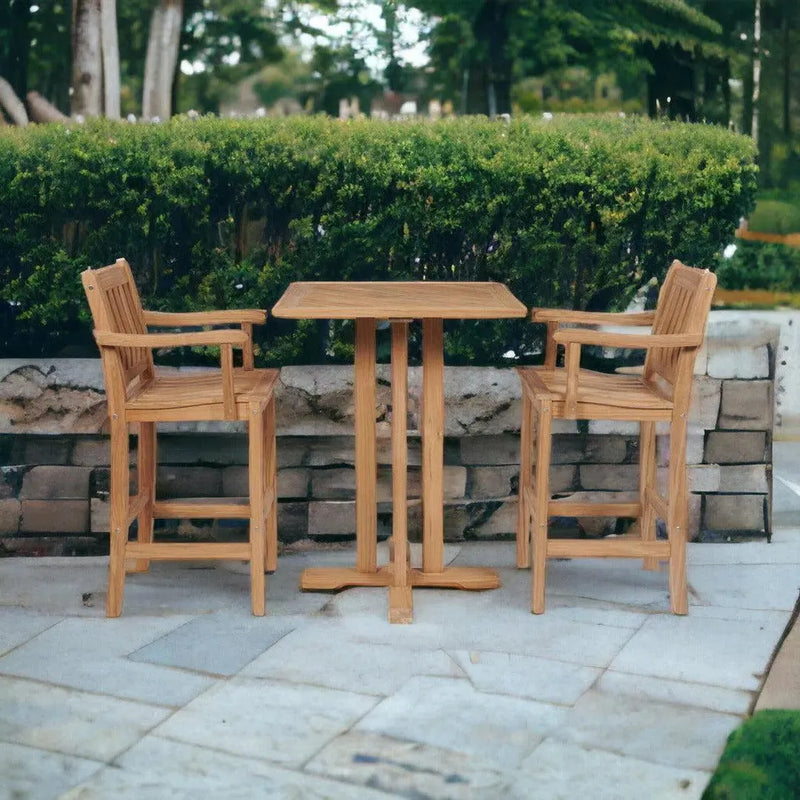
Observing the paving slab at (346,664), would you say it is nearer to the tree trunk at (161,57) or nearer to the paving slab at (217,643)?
the paving slab at (217,643)

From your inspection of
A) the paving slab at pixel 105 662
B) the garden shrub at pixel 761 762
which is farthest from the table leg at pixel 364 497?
the garden shrub at pixel 761 762

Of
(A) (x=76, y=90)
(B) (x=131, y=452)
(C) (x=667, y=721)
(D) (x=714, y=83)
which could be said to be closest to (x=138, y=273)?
(B) (x=131, y=452)

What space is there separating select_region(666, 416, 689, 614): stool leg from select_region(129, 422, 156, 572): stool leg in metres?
1.77

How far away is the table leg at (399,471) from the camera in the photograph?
13.5 feet

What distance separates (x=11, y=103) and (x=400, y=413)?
496 centimetres

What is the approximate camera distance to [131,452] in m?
4.93

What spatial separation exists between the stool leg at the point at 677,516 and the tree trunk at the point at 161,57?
5.32m

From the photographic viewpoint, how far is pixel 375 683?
11.7 feet

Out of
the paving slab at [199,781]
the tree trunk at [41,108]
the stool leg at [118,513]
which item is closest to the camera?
the paving slab at [199,781]

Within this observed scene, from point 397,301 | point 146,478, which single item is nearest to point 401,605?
point 397,301

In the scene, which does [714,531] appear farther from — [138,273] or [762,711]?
[138,273]

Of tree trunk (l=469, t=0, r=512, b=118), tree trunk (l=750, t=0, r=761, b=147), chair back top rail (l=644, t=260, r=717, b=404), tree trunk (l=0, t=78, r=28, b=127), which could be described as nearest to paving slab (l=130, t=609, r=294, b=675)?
chair back top rail (l=644, t=260, r=717, b=404)

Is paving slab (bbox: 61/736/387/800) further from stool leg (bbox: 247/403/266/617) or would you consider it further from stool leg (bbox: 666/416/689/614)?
stool leg (bbox: 666/416/689/614)

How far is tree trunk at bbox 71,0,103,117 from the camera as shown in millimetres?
8367
